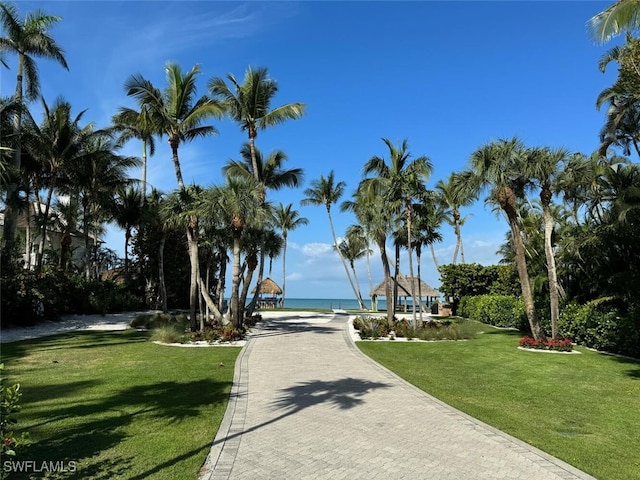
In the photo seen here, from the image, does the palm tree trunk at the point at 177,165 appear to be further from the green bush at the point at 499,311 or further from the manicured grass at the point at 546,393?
the green bush at the point at 499,311

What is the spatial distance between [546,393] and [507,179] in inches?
366

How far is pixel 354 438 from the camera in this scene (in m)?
5.96

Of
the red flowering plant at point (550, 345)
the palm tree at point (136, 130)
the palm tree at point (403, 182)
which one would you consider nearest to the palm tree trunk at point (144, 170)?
the palm tree at point (136, 130)

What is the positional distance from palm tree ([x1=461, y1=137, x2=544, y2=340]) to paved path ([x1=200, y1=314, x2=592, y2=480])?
876cm

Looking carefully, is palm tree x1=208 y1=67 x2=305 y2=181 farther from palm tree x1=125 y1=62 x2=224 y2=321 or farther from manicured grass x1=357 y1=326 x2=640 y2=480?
manicured grass x1=357 y1=326 x2=640 y2=480

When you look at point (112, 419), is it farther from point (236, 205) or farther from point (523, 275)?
point (523, 275)

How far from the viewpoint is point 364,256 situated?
50.9m

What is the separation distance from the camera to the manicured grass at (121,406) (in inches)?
194

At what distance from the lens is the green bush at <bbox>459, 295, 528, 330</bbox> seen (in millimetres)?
22359

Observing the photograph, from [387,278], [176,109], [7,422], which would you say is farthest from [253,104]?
[7,422]

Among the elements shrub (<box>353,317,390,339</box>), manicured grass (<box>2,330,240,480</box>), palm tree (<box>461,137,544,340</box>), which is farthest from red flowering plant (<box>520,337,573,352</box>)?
manicured grass (<box>2,330,240,480</box>)

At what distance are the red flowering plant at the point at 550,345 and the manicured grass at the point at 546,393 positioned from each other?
1.68 feet

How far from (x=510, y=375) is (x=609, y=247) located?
8.33m

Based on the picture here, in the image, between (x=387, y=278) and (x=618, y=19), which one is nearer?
(x=618, y=19)
